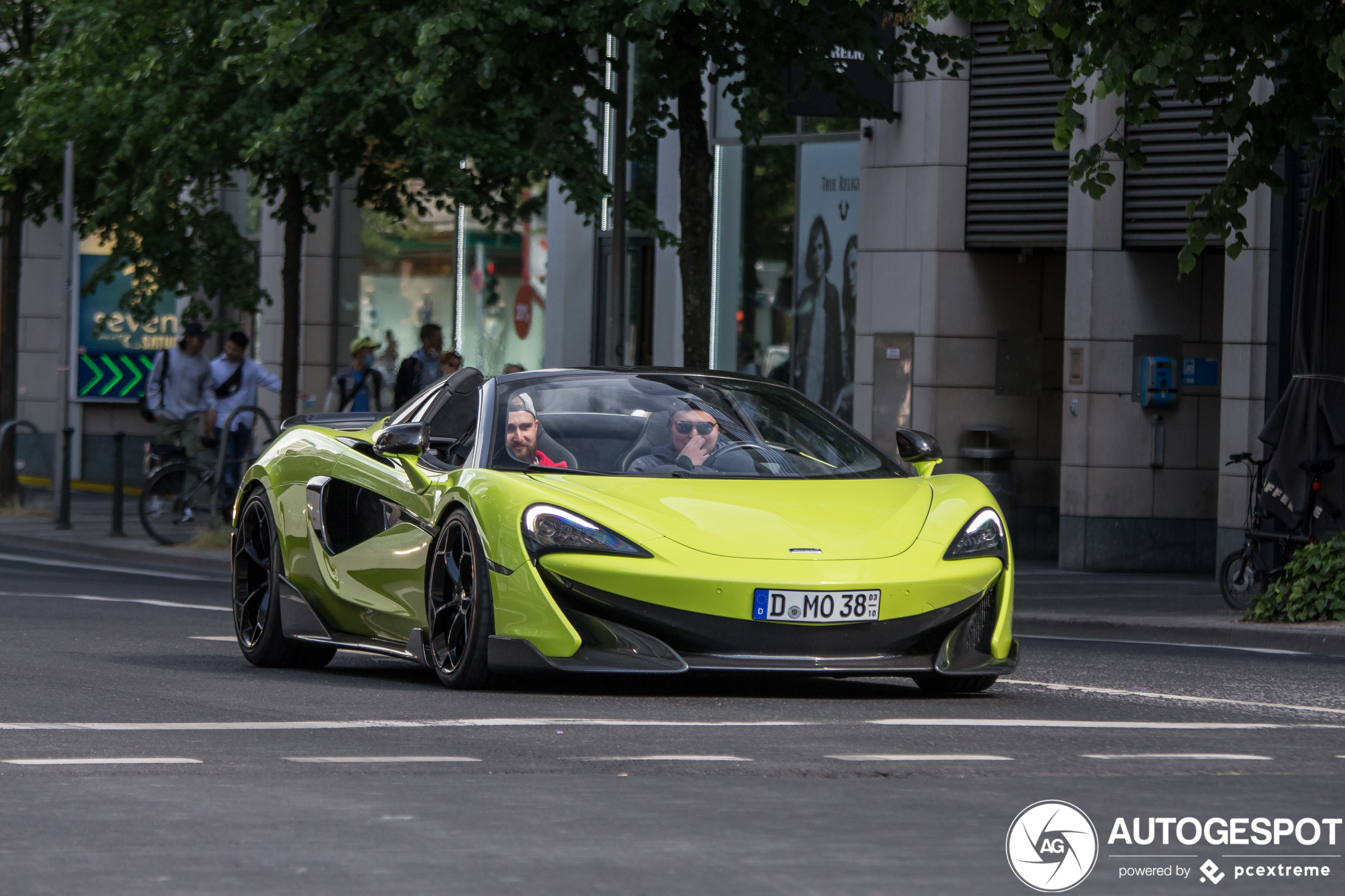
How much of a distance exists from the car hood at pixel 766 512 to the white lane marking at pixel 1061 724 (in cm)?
70

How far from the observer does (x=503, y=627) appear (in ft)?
27.7

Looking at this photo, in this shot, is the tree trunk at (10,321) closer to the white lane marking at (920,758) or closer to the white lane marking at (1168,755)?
the white lane marking at (920,758)

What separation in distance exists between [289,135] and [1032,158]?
248 inches

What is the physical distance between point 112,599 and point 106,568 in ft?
13.7

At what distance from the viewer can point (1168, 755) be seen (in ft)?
23.0

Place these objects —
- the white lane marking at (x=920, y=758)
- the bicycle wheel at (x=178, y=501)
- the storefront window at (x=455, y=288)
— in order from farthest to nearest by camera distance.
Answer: the storefront window at (x=455, y=288)
the bicycle wheel at (x=178, y=501)
the white lane marking at (x=920, y=758)

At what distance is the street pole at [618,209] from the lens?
59.0 feet

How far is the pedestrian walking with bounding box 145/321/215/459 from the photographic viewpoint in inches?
893

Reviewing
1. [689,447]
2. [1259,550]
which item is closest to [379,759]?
[689,447]

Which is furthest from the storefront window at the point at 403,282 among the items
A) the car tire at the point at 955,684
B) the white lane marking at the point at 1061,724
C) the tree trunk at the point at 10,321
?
the white lane marking at the point at 1061,724

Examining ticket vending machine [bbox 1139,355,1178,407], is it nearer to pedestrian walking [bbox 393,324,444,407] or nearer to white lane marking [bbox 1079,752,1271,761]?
pedestrian walking [bbox 393,324,444,407]

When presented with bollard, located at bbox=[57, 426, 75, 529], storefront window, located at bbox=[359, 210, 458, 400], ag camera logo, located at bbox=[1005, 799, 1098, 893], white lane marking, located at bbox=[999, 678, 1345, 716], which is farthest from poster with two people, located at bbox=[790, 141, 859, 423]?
ag camera logo, located at bbox=[1005, 799, 1098, 893]

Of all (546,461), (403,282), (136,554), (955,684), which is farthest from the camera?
(403,282)

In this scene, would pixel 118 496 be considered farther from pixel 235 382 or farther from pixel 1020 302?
pixel 1020 302
